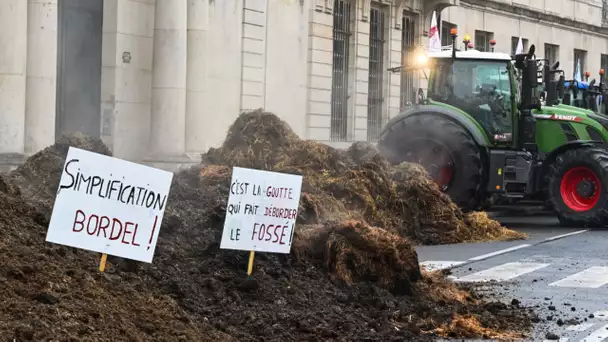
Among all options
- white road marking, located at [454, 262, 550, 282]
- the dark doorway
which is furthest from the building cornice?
white road marking, located at [454, 262, 550, 282]

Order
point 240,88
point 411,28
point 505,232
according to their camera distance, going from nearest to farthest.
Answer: point 505,232 → point 240,88 → point 411,28

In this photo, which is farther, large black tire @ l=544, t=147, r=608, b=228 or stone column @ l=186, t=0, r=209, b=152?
stone column @ l=186, t=0, r=209, b=152

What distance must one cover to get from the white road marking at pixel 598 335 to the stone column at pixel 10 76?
456 inches

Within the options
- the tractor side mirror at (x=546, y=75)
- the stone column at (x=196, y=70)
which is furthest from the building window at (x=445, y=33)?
the tractor side mirror at (x=546, y=75)

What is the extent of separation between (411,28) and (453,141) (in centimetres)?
1500

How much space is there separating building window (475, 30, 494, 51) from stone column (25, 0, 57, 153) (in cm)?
2326

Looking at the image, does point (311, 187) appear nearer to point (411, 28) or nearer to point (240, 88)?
point (240, 88)

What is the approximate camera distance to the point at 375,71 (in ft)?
110

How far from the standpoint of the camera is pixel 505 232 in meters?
19.2

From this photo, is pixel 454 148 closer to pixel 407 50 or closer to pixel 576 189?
pixel 576 189

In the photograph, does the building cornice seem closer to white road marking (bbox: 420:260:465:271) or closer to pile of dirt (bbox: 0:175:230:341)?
white road marking (bbox: 420:260:465:271)

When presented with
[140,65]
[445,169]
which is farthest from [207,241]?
[140,65]

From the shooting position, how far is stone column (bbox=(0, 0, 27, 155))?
19.3 metres

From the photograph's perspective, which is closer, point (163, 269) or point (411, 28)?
point (163, 269)
